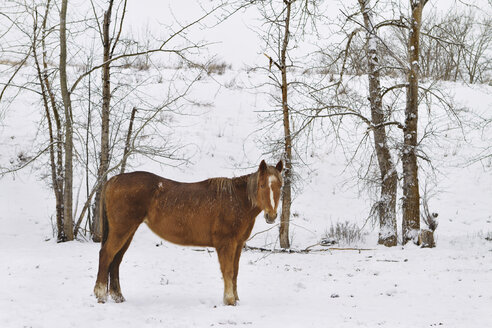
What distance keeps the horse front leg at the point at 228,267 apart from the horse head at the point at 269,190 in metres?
0.77

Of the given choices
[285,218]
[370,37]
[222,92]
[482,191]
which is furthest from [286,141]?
[222,92]

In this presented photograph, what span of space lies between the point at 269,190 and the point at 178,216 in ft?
4.59

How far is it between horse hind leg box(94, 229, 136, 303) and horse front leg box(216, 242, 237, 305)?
1.32m

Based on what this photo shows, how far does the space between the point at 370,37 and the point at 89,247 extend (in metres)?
7.96

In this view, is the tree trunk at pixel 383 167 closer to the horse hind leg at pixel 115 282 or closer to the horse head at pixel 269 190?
the horse head at pixel 269 190

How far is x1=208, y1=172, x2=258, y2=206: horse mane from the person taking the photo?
20.0ft

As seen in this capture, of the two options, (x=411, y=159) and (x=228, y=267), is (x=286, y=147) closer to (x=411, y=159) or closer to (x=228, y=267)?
(x=411, y=159)

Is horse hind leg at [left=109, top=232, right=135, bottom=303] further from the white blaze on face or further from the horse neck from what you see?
the white blaze on face

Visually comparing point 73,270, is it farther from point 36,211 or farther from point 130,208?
point 36,211

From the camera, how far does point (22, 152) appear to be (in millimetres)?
15812

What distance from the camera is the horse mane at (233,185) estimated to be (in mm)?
6094

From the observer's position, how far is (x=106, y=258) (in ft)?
20.5

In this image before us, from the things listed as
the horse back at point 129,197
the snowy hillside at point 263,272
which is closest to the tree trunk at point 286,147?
the snowy hillside at point 263,272

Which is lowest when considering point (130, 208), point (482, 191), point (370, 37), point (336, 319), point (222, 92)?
point (336, 319)
